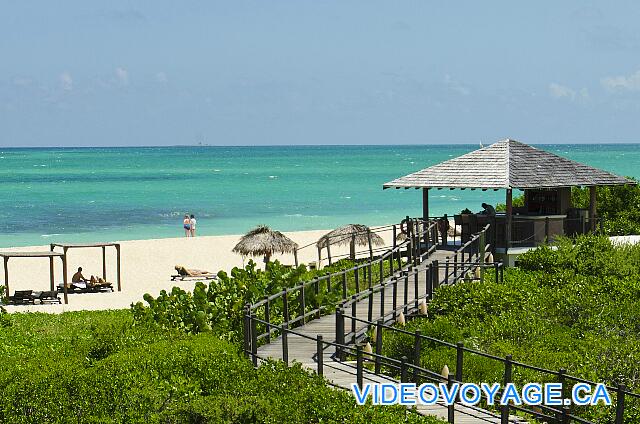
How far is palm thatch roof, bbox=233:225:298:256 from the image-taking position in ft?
97.8

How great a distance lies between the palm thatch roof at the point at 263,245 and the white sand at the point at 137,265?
6.83 ft

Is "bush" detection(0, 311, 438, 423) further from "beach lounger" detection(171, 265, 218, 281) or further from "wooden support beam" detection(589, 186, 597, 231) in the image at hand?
"beach lounger" detection(171, 265, 218, 281)

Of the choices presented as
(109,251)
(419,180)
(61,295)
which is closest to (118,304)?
(61,295)

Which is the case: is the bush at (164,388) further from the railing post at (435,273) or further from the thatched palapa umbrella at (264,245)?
the thatched palapa umbrella at (264,245)

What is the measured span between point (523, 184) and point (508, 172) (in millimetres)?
852

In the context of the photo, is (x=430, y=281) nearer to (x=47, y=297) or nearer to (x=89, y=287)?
(x=47, y=297)

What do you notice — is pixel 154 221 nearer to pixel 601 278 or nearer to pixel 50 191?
pixel 50 191

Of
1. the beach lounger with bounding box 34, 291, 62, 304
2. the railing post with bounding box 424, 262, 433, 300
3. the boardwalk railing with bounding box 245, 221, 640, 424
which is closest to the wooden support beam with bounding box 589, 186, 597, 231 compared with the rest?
the boardwalk railing with bounding box 245, 221, 640, 424

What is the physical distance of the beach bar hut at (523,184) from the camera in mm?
24312

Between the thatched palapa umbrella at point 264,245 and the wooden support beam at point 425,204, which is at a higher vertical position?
the wooden support beam at point 425,204

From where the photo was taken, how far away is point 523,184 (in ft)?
78.6

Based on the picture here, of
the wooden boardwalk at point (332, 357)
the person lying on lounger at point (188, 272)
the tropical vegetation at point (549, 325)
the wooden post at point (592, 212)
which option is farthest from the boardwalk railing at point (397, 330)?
the person lying on lounger at point (188, 272)

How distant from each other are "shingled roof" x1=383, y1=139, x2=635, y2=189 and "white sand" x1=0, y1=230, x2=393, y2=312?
8513 mm

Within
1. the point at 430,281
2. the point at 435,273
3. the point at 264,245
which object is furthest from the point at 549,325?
the point at 264,245
